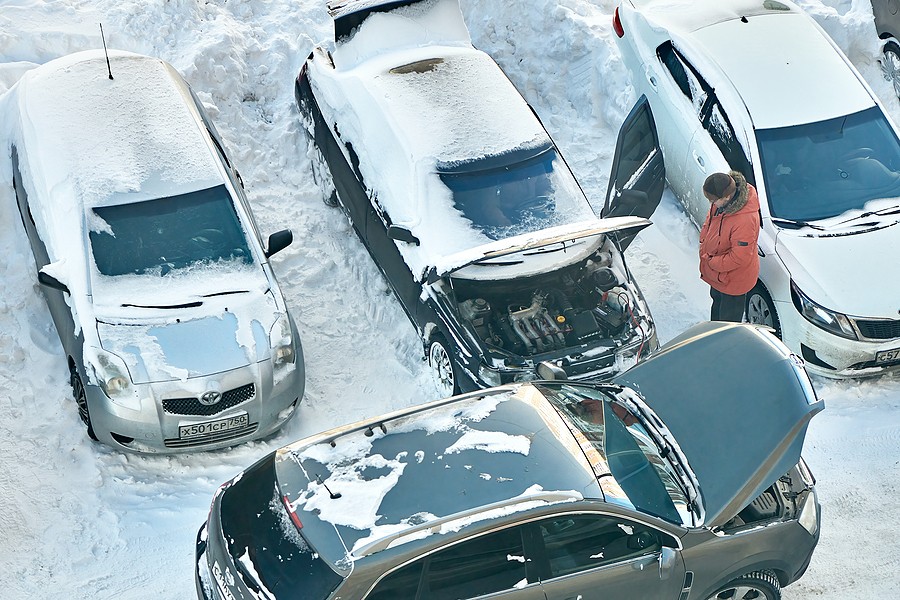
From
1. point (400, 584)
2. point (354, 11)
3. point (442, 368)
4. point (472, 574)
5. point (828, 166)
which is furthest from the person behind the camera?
point (354, 11)

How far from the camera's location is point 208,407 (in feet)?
23.3

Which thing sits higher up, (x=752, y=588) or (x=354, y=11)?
(x=354, y=11)

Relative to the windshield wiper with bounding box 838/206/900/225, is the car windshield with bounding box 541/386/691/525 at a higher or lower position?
higher

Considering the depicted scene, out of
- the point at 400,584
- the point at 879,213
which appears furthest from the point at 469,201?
the point at 400,584

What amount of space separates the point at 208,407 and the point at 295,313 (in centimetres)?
175

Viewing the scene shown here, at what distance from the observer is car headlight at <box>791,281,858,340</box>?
7.78 meters

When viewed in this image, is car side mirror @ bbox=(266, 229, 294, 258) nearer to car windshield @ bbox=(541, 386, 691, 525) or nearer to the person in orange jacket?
car windshield @ bbox=(541, 386, 691, 525)

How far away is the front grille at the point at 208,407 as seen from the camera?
7027 mm

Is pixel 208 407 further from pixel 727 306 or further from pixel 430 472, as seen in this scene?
pixel 727 306

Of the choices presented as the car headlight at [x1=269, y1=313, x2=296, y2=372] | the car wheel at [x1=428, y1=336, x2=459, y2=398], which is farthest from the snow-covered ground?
the car headlight at [x1=269, y1=313, x2=296, y2=372]

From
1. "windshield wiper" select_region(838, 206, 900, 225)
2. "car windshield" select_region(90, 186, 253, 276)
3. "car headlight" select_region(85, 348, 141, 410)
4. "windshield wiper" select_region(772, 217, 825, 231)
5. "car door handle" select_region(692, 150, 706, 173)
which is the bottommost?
"windshield wiper" select_region(838, 206, 900, 225)

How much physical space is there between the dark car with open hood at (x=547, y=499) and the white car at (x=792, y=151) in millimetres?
1877

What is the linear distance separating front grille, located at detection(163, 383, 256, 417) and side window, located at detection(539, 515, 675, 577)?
2764 mm

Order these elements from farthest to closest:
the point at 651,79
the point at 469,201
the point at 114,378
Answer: the point at 651,79, the point at 469,201, the point at 114,378
